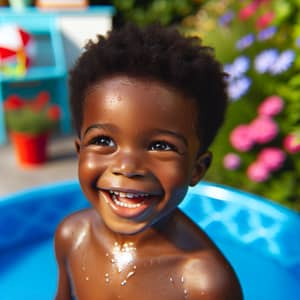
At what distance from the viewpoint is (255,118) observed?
262 centimetres

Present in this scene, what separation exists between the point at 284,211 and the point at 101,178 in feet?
3.78

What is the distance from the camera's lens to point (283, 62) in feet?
8.19

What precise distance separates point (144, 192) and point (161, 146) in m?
0.10

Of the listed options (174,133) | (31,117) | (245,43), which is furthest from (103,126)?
(31,117)

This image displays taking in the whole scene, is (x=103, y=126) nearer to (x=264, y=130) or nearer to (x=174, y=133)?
(x=174, y=133)

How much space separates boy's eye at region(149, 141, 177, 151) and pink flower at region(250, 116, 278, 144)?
1.47 metres

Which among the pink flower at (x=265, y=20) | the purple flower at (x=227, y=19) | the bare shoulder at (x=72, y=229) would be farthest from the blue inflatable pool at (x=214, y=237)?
the purple flower at (x=227, y=19)

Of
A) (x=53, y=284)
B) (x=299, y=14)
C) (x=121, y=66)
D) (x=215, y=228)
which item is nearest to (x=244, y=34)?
(x=299, y=14)

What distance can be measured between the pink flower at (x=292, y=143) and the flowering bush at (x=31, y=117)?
7.13 feet

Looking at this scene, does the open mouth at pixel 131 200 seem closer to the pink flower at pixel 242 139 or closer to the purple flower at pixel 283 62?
the pink flower at pixel 242 139

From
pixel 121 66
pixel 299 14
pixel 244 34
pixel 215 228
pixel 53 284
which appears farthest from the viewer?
pixel 244 34

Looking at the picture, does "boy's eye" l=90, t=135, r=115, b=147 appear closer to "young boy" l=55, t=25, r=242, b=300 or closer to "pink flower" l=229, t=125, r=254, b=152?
"young boy" l=55, t=25, r=242, b=300

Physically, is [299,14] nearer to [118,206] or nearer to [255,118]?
[255,118]

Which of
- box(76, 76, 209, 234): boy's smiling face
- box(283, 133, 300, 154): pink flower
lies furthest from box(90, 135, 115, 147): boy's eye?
box(283, 133, 300, 154): pink flower
